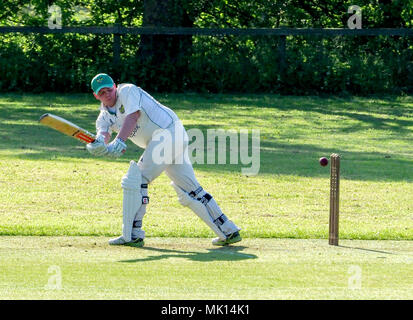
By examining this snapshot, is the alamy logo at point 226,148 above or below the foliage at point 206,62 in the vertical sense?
below

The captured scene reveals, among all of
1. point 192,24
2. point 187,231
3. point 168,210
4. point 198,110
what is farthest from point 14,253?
point 192,24

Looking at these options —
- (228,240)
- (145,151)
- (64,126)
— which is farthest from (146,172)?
(228,240)

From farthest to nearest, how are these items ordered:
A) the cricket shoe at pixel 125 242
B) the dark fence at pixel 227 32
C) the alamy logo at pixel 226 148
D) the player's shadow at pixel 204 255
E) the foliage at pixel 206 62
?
the foliage at pixel 206 62
the dark fence at pixel 227 32
the alamy logo at pixel 226 148
the cricket shoe at pixel 125 242
the player's shadow at pixel 204 255

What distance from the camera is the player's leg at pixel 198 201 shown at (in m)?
9.97

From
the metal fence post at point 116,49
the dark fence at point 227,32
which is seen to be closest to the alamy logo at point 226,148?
the dark fence at point 227,32

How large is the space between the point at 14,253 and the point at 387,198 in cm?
606

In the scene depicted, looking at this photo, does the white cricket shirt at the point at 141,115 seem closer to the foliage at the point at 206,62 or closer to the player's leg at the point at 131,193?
the player's leg at the point at 131,193

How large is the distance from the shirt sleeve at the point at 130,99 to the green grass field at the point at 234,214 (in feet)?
4.56

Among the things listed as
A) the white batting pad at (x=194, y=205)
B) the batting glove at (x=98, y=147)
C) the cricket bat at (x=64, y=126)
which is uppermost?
the cricket bat at (x=64, y=126)

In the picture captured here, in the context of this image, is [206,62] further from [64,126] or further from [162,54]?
[64,126]

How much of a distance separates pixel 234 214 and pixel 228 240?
2375mm

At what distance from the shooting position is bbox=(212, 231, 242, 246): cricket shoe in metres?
10.2

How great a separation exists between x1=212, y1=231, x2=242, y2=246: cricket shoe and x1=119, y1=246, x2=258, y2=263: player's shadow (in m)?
0.21
